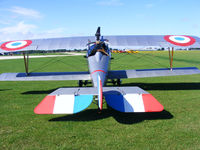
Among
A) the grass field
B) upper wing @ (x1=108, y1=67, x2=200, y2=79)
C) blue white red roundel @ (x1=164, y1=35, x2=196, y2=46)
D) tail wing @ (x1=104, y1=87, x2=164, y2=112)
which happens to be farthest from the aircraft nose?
blue white red roundel @ (x1=164, y1=35, x2=196, y2=46)

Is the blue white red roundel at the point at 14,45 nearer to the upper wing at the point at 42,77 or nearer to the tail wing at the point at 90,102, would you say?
the upper wing at the point at 42,77

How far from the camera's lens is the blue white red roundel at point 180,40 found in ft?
27.1

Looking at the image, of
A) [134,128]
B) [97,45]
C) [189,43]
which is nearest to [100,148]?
[134,128]

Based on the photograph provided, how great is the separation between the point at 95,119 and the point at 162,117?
171cm

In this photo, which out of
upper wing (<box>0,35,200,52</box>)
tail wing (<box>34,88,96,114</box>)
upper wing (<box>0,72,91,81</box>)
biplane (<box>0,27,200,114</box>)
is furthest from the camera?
upper wing (<box>0,72,91,81</box>)

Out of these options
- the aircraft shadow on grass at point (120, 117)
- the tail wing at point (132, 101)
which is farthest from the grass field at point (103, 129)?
the tail wing at point (132, 101)

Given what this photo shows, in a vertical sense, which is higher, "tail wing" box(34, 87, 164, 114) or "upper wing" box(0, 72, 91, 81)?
"tail wing" box(34, 87, 164, 114)

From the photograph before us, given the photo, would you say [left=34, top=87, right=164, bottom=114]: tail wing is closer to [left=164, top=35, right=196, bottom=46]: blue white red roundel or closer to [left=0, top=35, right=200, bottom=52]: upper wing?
[left=0, top=35, right=200, bottom=52]: upper wing

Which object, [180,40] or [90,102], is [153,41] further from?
[90,102]

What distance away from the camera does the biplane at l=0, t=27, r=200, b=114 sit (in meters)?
4.18

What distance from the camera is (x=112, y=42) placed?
28.4ft

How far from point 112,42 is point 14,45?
14.3 ft

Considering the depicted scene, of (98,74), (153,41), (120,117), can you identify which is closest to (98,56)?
(98,74)

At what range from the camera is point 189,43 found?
27.0ft
